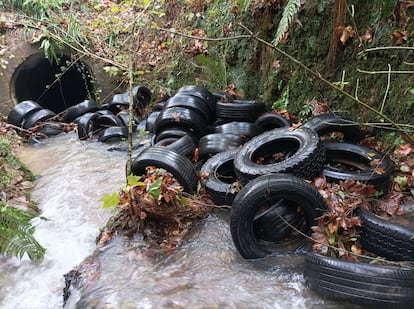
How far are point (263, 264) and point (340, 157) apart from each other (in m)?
1.84

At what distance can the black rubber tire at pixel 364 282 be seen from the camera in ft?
8.12

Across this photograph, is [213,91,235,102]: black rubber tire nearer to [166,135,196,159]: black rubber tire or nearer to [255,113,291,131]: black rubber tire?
[255,113,291,131]: black rubber tire

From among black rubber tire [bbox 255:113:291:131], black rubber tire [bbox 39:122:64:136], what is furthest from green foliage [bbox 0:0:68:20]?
black rubber tire [bbox 255:113:291:131]

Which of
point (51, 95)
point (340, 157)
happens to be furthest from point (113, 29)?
point (340, 157)

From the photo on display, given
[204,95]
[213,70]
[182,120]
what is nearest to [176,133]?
[182,120]

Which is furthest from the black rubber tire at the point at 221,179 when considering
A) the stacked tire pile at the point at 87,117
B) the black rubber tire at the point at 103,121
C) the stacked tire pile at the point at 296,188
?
the black rubber tire at the point at 103,121

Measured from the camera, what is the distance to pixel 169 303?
2.88 metres

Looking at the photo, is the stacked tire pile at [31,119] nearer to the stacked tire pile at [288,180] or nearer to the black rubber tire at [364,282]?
the stacked tire pile at [288,180]

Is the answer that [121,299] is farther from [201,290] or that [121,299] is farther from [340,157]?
[340,157]

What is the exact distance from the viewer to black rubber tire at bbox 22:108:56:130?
32.1 feet

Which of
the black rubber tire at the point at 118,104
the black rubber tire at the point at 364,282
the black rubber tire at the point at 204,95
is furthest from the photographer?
the black rubber tire at the point at 118,104

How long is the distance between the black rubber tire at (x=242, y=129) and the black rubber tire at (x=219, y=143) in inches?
10.7

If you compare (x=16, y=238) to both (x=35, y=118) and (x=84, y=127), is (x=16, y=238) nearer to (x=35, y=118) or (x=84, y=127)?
(x=84, y=127)

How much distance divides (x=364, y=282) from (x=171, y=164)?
2504 millimetres
